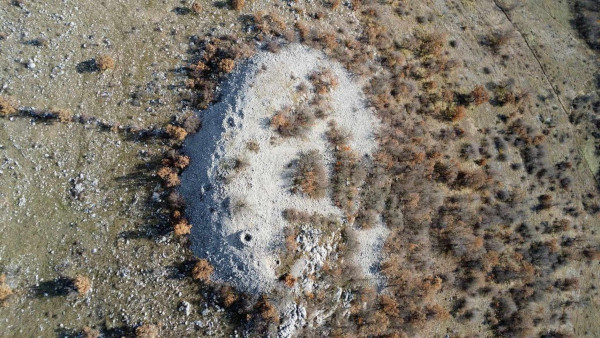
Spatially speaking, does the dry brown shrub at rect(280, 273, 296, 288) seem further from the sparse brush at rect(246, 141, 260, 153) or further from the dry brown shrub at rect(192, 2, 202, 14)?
the dry brown shrub at rect(192, 2, 202, 14)

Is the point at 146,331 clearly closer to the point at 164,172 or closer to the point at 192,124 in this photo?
the point at 164,172

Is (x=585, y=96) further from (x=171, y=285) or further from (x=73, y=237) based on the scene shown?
(x=73, y=237)

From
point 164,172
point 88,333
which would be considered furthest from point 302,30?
point 88,333

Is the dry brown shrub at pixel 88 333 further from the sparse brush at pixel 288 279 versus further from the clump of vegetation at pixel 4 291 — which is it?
the sparse brush at pixel 288 279

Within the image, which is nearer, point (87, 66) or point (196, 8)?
point (87, 66)

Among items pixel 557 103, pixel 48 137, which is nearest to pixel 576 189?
pixel 557 103

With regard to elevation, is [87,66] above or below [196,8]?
below
